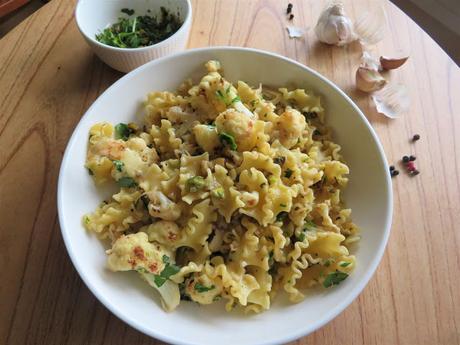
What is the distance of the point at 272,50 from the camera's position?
54.6 inches

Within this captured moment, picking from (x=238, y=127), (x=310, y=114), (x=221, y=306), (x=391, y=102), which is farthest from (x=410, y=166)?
(x=221, y=306)

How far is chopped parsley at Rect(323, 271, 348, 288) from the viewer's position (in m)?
0.92

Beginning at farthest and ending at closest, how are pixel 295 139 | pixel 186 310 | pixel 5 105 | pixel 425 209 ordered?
pixel 5 105 → pixel 425 209 → pixel 295 139 → pixel 186 310

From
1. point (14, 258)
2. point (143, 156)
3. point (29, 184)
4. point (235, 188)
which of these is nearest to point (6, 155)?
point (29, 184)

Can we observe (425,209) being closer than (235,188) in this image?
No

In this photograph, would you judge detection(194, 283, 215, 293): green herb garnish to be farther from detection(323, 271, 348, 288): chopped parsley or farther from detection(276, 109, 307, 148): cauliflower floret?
detection(276, 109, 307, 148): cauliflower floret

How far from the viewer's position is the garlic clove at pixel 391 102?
127 centimetres

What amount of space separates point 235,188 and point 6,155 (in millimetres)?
657

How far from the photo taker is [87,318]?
0.98 m

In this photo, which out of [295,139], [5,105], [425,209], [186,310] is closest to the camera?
[186,310]

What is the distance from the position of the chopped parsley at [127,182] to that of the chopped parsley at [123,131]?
0.14m

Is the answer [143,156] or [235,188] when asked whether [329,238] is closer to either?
[235,188]

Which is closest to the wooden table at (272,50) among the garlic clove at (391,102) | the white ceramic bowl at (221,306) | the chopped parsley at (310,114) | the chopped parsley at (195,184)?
the garlic clove at (391,102)

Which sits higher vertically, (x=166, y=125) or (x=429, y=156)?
(x=166, y=125)
